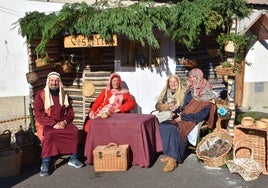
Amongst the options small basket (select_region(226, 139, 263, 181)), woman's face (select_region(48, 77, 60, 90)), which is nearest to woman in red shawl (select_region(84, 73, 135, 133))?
woman's face (select_region(48, 77, 60, 90))

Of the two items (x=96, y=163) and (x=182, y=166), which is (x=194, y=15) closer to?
(x=182, y=166)

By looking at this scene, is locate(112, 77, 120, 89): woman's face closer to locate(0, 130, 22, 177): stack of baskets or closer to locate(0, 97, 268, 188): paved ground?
locate(0, 97, 268, 188): paved ground

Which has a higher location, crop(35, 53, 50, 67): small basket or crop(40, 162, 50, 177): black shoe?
crop(35, 53, 50, 67): small basket

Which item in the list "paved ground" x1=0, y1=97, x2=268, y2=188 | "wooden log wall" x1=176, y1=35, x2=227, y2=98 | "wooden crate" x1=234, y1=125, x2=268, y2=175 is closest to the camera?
"paved ground" x1=0, y1=97, x2=268, y2=188

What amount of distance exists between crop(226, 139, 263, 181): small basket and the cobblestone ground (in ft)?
15.9

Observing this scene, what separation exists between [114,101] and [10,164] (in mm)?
2557

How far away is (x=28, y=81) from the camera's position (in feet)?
26.3

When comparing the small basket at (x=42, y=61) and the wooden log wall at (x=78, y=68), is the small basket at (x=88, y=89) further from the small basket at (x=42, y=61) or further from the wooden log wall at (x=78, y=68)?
the small basket at (x=42, y=61)

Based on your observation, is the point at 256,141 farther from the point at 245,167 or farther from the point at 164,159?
the point at 164,159

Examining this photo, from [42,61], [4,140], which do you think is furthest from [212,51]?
[4,140]

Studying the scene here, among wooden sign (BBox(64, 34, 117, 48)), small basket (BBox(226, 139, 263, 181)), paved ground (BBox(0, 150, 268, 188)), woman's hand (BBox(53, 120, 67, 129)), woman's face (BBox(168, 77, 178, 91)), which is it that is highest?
wooden sign (BBox(64, 34, 117, 48))

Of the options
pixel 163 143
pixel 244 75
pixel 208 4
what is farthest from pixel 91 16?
pixel 244 75

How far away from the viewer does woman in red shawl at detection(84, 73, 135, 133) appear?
303 inches

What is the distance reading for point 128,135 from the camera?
663cm
